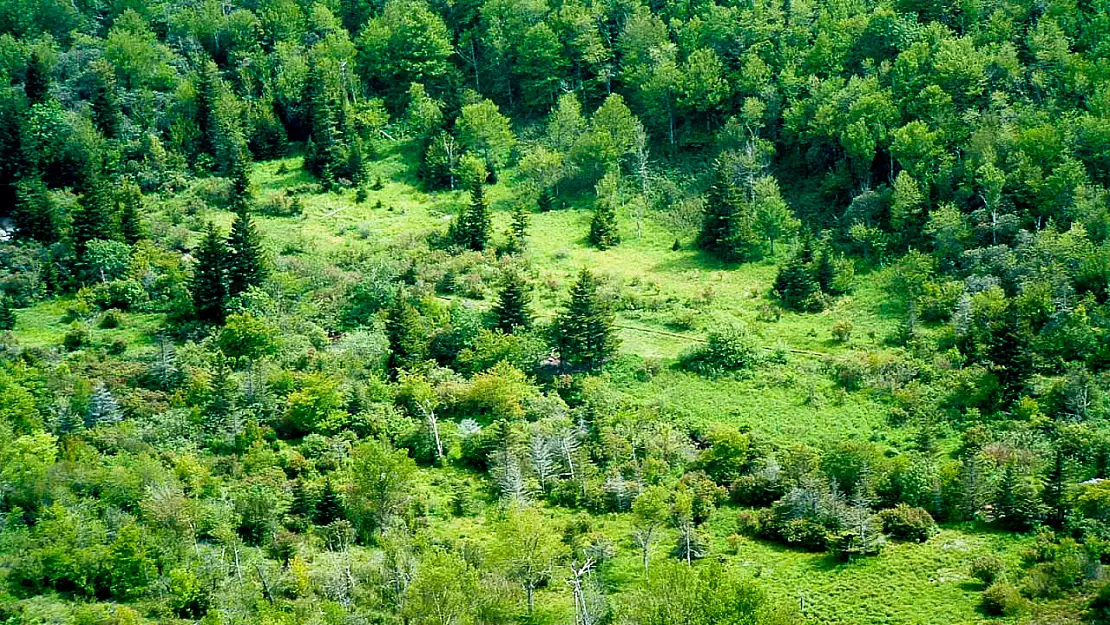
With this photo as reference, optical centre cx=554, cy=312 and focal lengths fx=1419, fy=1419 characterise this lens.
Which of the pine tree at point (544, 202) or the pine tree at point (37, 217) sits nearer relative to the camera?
the pine tree at point (37, 217)

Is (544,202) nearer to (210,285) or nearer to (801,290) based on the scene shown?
(801,290)

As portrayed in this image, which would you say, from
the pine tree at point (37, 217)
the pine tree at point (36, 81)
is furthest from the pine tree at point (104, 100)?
the pine tree at point (37, 217)

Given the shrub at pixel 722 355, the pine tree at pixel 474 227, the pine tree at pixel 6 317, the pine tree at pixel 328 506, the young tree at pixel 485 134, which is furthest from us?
the young tree at pixel 485 134

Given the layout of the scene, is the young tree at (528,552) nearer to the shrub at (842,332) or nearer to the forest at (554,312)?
the forest at (554,312)

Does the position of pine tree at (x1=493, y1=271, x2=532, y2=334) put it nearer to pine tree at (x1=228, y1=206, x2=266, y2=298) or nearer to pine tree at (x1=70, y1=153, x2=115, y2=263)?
pine tree at (x1=228, y1=206, x2=266, y2=298)

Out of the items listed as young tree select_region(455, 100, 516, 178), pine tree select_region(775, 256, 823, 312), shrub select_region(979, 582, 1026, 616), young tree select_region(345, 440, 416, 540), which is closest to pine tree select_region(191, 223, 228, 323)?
young tree select_region(345, 440, 416, 540)

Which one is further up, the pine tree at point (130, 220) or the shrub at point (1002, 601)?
the pine tree at point (130, 220)

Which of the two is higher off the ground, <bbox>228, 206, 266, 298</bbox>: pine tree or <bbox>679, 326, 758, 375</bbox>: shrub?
<bbox>228, 206, 266, 298</bbox>: pine tree
